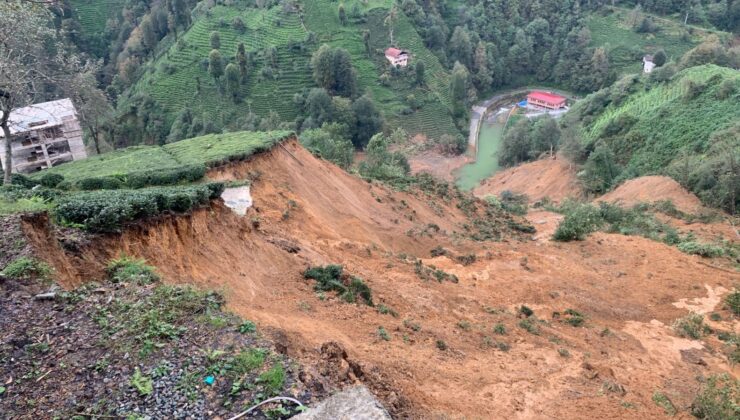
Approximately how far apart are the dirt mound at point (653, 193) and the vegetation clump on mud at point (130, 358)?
31.1 meters

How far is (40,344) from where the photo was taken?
326 inches

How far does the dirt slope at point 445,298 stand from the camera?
1141 cm

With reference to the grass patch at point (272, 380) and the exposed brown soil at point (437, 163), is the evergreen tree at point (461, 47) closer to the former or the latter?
the exposed brown soil at point (437, 163)

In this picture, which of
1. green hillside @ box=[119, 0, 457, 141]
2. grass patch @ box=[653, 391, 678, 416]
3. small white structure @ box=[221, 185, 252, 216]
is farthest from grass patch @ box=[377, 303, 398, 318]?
green hillside @ box=[119, 0, 457, 141]

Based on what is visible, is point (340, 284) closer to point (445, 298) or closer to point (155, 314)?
point (445, 298)

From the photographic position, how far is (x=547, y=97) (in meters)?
68.7

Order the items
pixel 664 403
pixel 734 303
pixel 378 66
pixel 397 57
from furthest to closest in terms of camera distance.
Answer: pixel 378 66 → pixel 397 57 → pixel 734 303 → pixel 664 403

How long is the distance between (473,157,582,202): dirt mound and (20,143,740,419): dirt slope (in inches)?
660

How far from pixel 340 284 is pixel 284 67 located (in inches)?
1870

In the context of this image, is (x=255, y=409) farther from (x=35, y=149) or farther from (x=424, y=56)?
(x=424, y=56)

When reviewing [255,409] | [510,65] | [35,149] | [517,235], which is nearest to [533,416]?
[255,409]

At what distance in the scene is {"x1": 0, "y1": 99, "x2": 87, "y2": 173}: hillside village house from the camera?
3528cm

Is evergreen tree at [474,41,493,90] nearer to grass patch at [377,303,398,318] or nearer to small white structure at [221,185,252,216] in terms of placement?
small white structure at [221,185,252,216]

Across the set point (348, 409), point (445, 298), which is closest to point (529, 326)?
point (445, 298)
